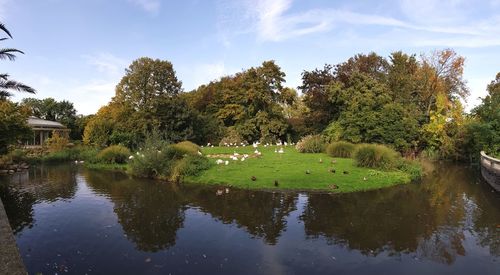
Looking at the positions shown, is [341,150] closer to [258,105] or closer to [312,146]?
[312,146]

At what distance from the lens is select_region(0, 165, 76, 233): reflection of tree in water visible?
1314 centimetres

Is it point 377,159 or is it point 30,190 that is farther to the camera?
point 377,159

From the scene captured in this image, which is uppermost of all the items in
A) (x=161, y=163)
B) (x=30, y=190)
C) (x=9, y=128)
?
(x=9, y=128)

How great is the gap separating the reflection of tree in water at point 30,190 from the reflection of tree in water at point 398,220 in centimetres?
1036

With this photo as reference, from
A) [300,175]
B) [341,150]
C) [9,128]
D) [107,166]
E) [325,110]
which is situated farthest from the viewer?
[325,110]

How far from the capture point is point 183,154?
75.7ft

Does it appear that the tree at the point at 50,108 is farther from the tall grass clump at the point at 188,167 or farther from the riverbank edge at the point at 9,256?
the riverbank edge at the point at 9,256

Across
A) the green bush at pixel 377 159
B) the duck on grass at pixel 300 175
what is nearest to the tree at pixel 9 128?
the duck on grass at pixel 300 175

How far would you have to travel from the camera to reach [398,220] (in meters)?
12.4

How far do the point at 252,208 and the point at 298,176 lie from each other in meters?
5.37

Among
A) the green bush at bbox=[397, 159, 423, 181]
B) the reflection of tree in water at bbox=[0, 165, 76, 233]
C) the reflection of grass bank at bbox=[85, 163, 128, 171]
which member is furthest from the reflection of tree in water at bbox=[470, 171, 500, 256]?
the reflection of grass bank at bbox=[85, 163, 128, 171]

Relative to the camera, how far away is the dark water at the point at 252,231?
28.1 feet

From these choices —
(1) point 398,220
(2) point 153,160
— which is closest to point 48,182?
(2) point 153,160

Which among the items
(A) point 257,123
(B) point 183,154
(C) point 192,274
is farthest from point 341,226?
(A) point 257,123
